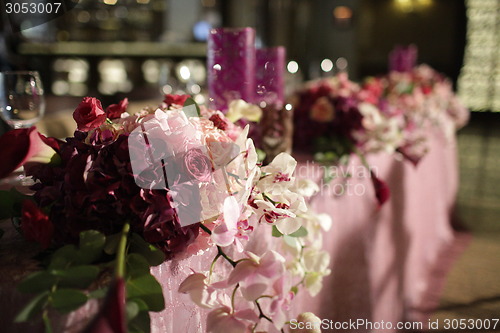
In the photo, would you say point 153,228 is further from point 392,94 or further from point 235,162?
point 392,94

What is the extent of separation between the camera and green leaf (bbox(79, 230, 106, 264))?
657mm

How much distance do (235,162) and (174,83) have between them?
200 cm

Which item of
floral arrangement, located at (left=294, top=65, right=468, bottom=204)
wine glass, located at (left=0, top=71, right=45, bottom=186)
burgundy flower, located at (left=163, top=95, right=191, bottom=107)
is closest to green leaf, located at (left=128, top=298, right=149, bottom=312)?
burgundy flower, located at (left=163, top=95, right=191, bottom=107)

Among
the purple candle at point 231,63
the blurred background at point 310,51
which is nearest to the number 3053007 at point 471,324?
the blurred background at point 310,51

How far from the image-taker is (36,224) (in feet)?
2.23

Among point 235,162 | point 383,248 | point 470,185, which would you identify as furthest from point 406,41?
point 235,162

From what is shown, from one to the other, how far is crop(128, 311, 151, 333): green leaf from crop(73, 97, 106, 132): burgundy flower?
0.30m

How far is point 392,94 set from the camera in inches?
111

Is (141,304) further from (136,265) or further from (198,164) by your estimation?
(198,164)

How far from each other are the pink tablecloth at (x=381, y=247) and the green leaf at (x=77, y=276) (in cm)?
76

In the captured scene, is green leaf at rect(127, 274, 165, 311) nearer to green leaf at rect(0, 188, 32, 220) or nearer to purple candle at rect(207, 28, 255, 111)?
green leaf at rect(0, 188, 32, 220)

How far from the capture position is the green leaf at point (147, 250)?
0.71 meters

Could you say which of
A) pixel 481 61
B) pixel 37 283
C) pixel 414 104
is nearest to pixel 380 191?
pixel 37 283

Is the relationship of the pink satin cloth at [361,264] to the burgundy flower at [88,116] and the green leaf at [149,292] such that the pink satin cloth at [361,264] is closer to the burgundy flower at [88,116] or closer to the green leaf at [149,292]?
the green leaf at [149,292]
